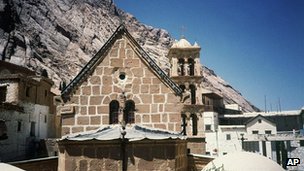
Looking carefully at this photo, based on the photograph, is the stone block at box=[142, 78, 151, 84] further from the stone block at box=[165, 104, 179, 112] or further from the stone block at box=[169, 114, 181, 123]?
the stone block at box=[169, 114, 181, 123]

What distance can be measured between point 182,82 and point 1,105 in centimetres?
2043

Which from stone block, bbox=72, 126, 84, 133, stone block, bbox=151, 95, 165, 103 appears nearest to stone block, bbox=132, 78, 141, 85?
stone block, bbox=151, 95, 165, 103

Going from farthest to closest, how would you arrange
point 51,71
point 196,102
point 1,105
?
1. point 51,71
2. point 196,102
3. point 1,105

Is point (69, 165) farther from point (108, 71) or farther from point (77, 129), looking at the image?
point (108, 71)

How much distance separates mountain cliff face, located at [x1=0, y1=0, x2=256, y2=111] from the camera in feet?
184

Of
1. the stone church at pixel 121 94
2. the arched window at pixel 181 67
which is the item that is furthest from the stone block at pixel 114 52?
the arched window at pixel 181 67

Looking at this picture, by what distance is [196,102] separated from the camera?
35.0 m

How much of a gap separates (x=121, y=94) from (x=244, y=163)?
24.9ft

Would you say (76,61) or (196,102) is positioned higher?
(76,61)

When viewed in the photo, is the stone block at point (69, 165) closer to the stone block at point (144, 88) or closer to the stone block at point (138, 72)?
the stone block at point (144, 88)

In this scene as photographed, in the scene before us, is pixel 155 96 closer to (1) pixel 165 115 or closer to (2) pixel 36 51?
(1) pixel 165 115

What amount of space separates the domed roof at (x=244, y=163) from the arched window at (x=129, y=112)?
248 inches

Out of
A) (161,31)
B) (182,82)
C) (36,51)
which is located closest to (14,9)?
(36,51)

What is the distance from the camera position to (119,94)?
1390cm
